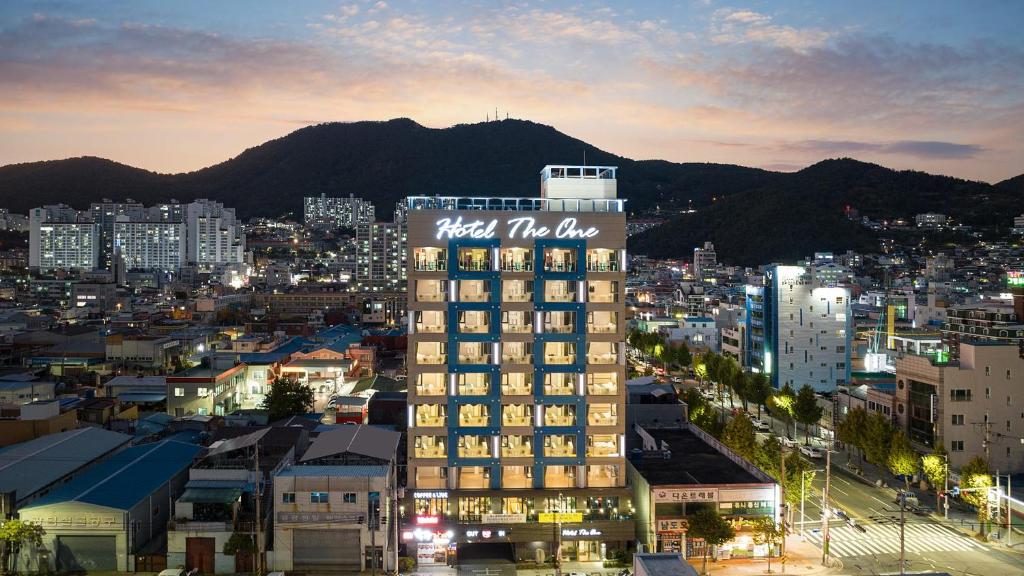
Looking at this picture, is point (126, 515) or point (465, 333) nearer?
point (126, 515)

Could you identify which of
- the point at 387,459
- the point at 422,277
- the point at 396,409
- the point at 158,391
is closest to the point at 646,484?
the point at 387,459

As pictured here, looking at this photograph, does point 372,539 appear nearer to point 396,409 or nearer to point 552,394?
point 552,394

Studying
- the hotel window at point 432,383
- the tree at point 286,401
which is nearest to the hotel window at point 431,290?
the hotel window at point 432,383

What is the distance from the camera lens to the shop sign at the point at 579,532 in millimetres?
37000

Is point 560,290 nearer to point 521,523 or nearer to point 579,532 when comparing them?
point 521,523

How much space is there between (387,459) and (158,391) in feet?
139

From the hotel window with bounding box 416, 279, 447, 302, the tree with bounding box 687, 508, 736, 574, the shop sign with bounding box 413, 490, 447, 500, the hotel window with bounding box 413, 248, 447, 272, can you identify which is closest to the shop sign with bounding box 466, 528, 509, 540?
the shop sign with bounding box 413, 490, 447, 500

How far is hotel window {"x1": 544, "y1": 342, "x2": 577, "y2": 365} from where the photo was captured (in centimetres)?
3947

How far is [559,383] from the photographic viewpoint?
39.6 meters

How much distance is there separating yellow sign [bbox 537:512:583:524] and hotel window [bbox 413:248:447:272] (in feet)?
47.2

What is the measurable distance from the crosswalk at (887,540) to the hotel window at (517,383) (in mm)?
17839

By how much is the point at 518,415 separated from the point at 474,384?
3.01 m

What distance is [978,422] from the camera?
49.6 m

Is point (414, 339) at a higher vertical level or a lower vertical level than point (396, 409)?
higher
